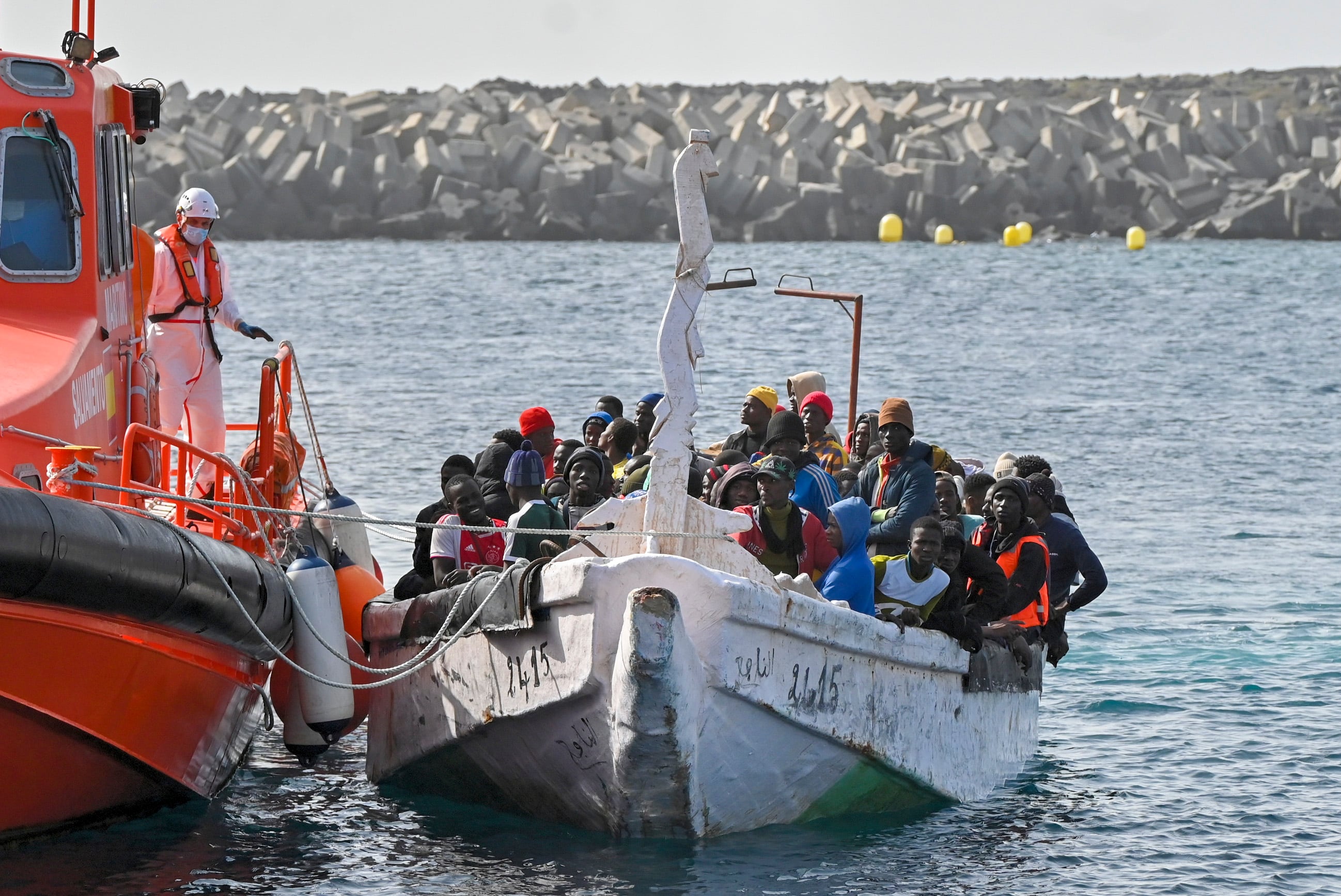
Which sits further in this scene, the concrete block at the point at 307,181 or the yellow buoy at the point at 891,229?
the concrete block at the point at 307,181

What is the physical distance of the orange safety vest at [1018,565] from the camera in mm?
9977

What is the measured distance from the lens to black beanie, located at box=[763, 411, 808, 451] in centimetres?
1005

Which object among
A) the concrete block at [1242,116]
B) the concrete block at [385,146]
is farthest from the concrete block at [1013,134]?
the concrete block at [385,146]

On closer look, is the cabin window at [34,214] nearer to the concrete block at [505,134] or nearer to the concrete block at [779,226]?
the concrete block at [779,226]

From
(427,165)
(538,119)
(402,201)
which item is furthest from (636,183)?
(538,119)

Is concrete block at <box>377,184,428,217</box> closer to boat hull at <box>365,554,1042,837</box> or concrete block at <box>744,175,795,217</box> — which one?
concrete block at <box>744,175,795,217</box>

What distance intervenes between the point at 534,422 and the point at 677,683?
14.3 feet

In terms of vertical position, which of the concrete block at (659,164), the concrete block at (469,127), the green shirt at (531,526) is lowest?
the green shirt at (531,526)

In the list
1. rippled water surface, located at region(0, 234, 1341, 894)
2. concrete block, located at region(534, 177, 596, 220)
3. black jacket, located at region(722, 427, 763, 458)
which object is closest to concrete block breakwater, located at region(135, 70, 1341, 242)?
concrete block, located at region(534, 177, 596, 220)

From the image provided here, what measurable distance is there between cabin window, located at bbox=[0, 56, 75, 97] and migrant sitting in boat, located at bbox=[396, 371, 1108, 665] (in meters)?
2.64

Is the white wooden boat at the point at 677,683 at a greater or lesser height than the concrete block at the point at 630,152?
lesser

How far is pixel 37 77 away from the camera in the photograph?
9.43 meters

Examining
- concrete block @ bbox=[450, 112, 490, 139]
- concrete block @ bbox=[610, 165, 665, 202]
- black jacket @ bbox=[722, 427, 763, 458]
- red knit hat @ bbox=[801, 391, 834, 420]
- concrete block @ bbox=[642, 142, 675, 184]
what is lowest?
black jacket @ bbox=[722, 427, 763, 458]

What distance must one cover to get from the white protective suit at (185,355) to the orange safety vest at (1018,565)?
4129 mm
